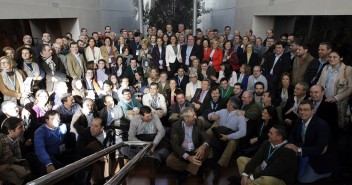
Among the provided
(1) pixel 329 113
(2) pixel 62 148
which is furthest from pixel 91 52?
(1) pixel 329 113

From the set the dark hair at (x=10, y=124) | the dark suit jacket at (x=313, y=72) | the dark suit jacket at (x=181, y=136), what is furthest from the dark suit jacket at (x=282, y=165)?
the dark hair at (x=10, y=124)

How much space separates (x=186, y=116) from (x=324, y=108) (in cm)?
192

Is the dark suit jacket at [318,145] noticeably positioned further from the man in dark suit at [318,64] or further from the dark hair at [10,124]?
the dark hair at [10,124]

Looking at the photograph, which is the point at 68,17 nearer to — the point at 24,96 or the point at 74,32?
the point at 74,32

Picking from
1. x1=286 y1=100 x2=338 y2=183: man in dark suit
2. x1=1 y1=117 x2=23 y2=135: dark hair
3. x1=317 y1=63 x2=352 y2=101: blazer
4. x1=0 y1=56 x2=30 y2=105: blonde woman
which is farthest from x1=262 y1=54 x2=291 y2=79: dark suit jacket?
x1=0 y1=56 x2=30 y2=105: blonde woman

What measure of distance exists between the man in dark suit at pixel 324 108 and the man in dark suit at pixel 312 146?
0.41m

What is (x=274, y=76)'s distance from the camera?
5.12 m

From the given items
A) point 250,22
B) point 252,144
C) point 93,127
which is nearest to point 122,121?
point 93,127

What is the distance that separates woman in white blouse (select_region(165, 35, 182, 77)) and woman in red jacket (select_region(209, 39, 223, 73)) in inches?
34.5

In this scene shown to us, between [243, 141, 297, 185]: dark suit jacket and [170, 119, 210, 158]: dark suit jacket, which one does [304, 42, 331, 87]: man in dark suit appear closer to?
[243, 141, 297, 185]: dark suit jacket

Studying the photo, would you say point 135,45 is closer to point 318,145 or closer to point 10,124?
point 10,124

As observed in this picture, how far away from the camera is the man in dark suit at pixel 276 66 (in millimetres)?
5086

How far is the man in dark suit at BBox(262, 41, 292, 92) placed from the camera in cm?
509

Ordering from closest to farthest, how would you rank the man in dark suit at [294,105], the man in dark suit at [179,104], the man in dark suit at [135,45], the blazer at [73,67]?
the man in dark suit at [294,105] → the man in dark suit at [179,104] → the blazer at [73,67] → the man in dark suit at [135,45]
